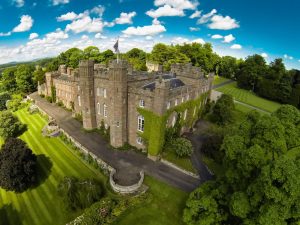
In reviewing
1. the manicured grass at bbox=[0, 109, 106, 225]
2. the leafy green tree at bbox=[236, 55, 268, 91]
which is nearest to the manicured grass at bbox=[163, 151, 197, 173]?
the manicured grass at bbox=[0, 109, 106, 225]

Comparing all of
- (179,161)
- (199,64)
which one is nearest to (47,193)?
(179,161)

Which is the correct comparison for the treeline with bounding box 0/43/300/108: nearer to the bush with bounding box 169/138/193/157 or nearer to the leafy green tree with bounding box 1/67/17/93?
the leafy green tree with bounding box 1/67/17/93

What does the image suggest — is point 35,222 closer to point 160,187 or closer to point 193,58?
point 160,187

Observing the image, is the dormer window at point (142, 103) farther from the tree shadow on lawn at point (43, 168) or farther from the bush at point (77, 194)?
the tree shadow on lawn at point (43, 168)

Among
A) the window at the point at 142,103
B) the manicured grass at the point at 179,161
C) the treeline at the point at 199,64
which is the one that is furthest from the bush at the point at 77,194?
the treeline at the point at 199,64

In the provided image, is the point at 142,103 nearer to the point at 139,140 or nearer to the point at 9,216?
the point at 139,140

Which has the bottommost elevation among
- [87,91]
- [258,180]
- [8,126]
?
[8,126]
